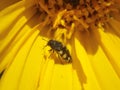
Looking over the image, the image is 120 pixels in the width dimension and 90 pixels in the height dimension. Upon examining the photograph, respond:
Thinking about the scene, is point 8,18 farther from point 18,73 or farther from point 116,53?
point 116,53

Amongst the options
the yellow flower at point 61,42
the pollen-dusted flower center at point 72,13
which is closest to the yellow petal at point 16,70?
the yellow flower at point 61,42

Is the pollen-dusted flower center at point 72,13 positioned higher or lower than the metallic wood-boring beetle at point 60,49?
higher

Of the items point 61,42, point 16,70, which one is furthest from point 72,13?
point 16,70

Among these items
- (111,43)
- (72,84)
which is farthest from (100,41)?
(72,84)

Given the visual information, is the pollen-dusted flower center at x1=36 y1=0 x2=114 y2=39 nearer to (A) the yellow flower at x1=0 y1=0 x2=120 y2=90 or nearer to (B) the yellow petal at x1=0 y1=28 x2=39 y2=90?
(A) the yellow flower at x1=0 y1=0 x2=120 y2=90

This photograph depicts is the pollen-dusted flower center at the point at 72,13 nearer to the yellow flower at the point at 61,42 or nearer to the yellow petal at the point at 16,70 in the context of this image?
the yellow flower at the point at 61,42

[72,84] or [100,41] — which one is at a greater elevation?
[100,41]

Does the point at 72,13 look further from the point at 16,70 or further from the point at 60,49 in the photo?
the point at 16,70
